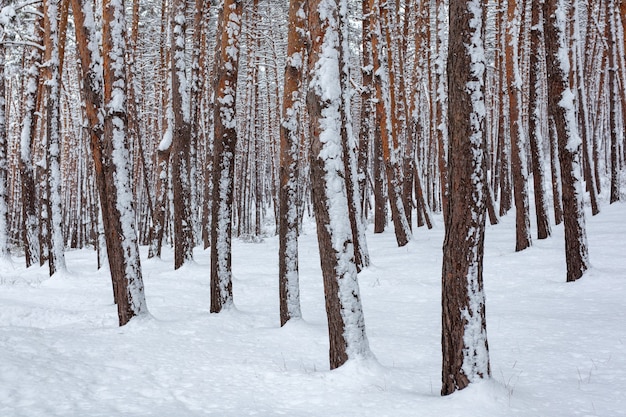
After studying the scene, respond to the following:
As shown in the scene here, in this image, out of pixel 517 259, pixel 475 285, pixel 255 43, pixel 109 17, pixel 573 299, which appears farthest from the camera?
pixel 255 43

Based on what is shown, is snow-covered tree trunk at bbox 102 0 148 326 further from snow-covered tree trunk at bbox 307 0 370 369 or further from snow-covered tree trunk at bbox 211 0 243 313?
snow-covered tree trunk at bbox 307 0 370 369

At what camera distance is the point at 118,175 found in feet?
21.1

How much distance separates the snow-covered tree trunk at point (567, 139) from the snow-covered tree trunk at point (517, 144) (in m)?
2.58

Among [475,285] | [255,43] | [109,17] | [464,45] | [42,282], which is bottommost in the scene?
[42,282]

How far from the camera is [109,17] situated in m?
6.53

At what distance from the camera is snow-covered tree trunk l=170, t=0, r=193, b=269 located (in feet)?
37.8

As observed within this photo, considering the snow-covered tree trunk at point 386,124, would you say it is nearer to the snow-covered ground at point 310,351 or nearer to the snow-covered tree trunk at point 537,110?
the snow-covered ground at point 310,351

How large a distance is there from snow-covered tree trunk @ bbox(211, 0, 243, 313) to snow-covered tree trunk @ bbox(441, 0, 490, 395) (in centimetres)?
411

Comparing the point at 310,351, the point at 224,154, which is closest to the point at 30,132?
the point at 224,154

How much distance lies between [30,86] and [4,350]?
1119 cm

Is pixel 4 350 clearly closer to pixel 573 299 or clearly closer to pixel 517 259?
pixel 573 299

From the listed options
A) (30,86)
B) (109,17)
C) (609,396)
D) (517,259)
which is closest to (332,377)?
(609,396)

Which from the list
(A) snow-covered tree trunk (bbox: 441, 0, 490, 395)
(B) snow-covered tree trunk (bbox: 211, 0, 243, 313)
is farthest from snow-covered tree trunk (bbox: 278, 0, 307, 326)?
(A) snow-covered tree trunk (bbox: 441, 0, 490, 395)

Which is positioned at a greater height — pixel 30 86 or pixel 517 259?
pixel 30 86
